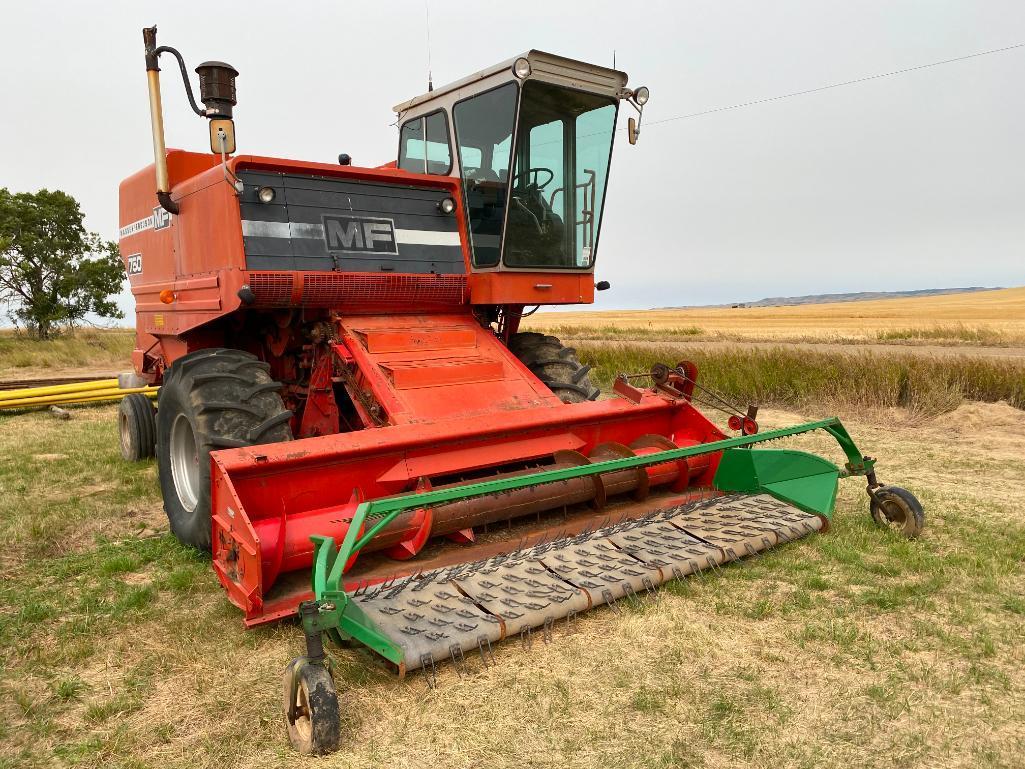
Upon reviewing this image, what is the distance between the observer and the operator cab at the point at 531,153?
16.6 feet

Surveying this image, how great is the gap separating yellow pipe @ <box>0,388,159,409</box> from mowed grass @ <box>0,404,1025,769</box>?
254 inches

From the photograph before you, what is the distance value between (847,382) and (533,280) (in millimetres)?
6128

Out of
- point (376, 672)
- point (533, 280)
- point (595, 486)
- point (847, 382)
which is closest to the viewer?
point (376, 672)

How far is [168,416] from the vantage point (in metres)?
4.66

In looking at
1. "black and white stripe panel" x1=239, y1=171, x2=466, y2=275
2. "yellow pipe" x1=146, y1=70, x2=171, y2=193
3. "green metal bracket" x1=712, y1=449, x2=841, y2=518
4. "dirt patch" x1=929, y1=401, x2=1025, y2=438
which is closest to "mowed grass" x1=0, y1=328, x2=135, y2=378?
"yellow pipe" x1=146, y1=70, x2=171, y2=193

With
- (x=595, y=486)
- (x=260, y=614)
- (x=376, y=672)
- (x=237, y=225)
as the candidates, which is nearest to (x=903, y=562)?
(x=595, y=486)

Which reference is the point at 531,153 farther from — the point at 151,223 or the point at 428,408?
the point at 151,223

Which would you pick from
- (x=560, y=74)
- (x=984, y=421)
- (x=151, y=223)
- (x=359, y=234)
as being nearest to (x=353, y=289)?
(x=359, y=234)

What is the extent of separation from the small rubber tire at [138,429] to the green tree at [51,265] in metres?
18.3

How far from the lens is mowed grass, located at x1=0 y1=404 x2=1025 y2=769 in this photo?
247 centimetres

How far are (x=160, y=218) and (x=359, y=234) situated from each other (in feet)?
6.82

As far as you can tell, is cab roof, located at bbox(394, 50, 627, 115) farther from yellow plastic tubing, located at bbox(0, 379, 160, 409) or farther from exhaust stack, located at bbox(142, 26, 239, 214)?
yellow plastic tubing, located at bbox(0, 379, 160, 409)

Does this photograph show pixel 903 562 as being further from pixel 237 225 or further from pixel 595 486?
pixel 237 225

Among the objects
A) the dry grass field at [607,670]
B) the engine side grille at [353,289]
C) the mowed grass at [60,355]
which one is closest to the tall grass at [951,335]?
the dry grass field at [607,670]
